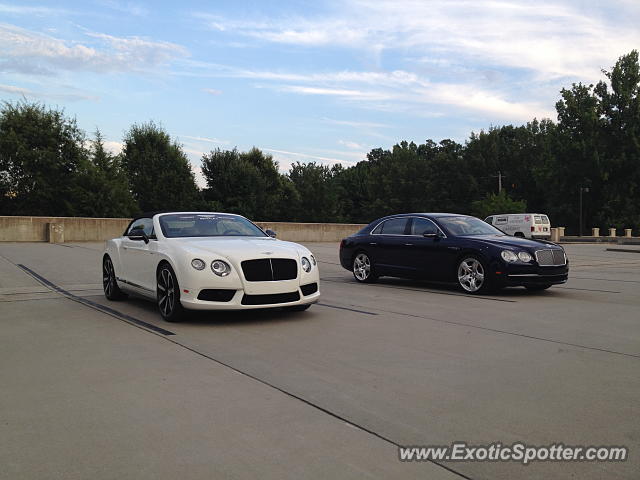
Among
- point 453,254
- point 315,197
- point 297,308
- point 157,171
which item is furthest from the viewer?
point 315,197

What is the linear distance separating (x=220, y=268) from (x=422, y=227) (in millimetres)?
5696

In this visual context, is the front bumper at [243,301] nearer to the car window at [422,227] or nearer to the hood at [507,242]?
the hood at [507,242]

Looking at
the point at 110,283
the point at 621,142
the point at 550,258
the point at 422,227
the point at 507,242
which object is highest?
the point at 621,142

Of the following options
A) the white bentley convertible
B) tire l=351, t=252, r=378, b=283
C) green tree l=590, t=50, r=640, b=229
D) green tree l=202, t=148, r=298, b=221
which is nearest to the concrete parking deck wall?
tire l=351, t=252, r=378, b=283

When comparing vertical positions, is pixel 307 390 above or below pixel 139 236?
below

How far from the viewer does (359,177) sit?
106562 millimetres

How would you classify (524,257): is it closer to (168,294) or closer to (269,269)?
(269,269)

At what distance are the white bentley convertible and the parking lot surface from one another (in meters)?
0.33

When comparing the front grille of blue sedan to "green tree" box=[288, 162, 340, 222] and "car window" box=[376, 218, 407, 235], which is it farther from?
"green tree" box=[288, 162, 340, 222]

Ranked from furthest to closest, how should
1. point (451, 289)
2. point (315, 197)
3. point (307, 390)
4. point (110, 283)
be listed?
point (315, 197) → point (451, 289) → point (110, 283) → point (307, 390)

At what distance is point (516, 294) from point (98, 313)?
6.94 meters

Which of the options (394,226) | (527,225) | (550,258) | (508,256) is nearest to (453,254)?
(508,256)

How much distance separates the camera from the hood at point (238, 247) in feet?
24.5

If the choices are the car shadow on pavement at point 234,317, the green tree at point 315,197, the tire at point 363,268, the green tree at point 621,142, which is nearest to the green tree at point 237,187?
the green tree at point 315,197
